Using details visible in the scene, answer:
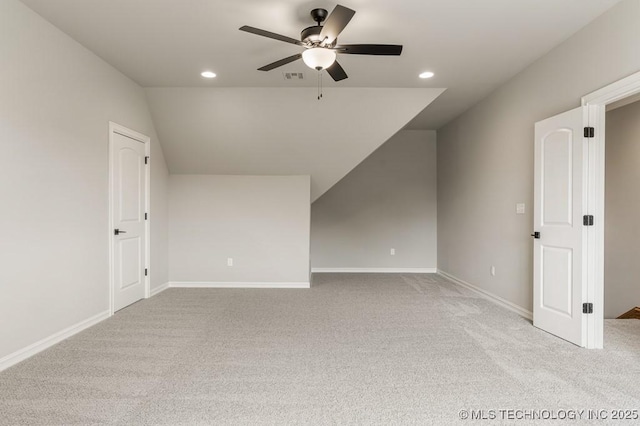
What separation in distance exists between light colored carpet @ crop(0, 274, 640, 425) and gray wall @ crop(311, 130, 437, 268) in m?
2.75

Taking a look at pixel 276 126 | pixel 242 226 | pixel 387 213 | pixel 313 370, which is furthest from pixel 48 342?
pixel 387 213

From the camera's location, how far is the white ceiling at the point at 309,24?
2.63m

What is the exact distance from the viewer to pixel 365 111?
4.59 meters

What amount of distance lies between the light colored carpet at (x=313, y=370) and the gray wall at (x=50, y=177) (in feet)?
1.20

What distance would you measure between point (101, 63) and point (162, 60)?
639 millimetres

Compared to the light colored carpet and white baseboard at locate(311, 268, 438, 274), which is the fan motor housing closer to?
the light colored carpet

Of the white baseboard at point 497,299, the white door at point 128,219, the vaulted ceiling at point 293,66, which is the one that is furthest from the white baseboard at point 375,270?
the white door at point 128,219

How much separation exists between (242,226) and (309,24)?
3300 millimetres

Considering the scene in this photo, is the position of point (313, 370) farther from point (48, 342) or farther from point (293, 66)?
point (293, 66)

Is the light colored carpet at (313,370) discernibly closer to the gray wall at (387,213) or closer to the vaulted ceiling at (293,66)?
the vaulted ceiling at (293,66)

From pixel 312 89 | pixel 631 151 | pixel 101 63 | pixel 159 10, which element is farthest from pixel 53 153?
pixel 631 151

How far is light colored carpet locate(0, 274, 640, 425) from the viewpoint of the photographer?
6.50 ft

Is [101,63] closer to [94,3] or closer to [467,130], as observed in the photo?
[94,3]

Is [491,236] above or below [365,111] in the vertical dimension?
below
